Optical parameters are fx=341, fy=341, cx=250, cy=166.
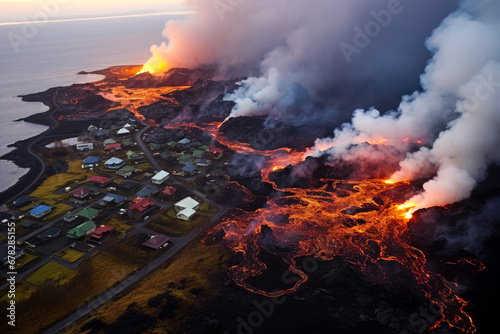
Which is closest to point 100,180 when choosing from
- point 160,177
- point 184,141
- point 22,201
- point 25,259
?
point 160,177

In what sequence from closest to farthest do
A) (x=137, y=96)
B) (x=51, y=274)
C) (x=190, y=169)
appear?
(x=51, y=274), (x=190, y=169), (x=137, y=96)

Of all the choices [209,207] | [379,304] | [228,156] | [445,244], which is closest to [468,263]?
[445,244]

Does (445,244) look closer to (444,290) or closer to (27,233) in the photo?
(444,290)

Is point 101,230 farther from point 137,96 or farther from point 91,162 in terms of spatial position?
point 137,96

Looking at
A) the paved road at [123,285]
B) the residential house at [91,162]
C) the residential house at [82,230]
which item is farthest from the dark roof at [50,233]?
the residential house at [91,162]

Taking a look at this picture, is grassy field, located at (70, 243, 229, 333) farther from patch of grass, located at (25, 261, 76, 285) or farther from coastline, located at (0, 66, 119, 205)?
coastline, located at (0, 66, 119, 205)

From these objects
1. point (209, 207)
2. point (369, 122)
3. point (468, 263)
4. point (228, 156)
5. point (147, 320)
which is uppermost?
point (369, 122)
